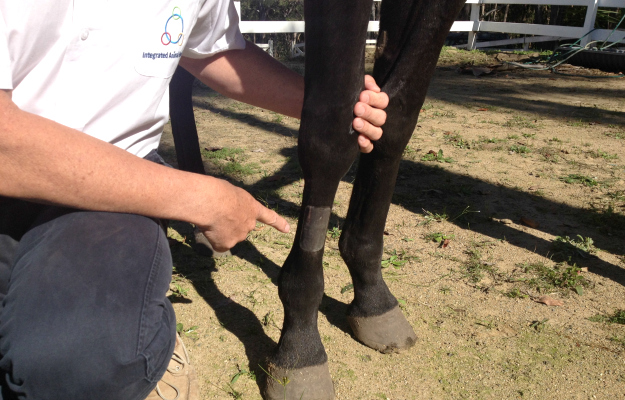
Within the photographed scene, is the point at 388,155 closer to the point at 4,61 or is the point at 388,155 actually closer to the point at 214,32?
the point at 214,32

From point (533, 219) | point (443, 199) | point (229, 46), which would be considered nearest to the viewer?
point (229, 46)

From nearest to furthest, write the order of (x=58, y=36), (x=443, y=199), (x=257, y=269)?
(x=58, y=36) → (x=257, y=269) → (x=443, y=199)

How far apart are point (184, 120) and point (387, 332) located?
133cm

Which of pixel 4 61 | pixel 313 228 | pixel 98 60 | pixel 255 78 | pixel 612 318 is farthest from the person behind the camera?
pixel 612 318

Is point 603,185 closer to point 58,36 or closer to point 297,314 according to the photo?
point 297,314

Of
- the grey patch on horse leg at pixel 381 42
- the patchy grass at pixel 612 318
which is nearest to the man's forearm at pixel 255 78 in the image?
the grey patch on horse leg at pixel 381 42

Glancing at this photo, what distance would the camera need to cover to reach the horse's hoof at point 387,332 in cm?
172

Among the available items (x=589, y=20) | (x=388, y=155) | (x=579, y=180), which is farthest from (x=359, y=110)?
(x=589, y=20)

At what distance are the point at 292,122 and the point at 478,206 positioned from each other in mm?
2137

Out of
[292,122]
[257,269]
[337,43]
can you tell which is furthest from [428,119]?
[337,43]

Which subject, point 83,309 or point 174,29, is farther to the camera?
point 174,29

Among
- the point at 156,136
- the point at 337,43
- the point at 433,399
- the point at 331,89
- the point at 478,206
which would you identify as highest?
the point at 337,43

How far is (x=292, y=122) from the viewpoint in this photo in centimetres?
453

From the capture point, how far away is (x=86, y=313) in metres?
1.02
